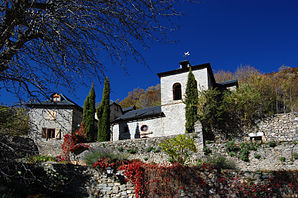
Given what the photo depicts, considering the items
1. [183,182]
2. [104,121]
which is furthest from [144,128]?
[183,182]

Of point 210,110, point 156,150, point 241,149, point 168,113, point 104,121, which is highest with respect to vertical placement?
point 168,113

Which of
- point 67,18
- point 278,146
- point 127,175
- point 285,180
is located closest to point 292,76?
point 278,146

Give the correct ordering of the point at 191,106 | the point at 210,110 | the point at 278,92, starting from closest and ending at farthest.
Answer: the point at 210,110 → the point at 191,106 → the point at 278,92

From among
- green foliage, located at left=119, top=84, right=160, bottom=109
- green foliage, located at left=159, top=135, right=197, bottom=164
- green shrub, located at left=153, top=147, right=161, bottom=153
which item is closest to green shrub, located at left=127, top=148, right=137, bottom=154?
green shrub, located at left=153, top=147, right=161, bottom=153

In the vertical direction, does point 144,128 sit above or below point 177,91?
below

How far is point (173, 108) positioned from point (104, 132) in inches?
252

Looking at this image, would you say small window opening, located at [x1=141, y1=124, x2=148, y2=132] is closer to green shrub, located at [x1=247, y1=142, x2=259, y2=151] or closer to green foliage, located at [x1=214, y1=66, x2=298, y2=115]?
green shrub, located at [x1=247, y1=142, x2=259, y2=151]

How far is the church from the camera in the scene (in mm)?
19828

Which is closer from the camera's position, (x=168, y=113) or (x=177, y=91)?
(x=168, y=113)

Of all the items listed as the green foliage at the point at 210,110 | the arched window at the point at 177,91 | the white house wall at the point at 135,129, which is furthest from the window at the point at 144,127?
the green foliage at the point at 210,110

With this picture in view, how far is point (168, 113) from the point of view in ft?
66.6

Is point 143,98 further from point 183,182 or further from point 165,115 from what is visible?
point 183,182

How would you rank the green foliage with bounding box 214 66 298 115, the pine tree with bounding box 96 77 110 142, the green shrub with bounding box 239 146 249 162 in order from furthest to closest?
the green foliage with bounding box 214 66 298 115, the pine tree with bounding box 96 77 110 142, the green shrub with bounding box 239 146 249 162

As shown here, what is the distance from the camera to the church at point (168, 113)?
19.8 m
